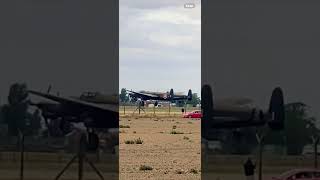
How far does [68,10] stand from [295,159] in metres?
4.68

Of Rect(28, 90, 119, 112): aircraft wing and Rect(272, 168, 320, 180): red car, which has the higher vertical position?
Rect(28, 90, 119, 112): aircraft wing

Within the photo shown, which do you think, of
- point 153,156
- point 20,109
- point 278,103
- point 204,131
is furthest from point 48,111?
point 153,156

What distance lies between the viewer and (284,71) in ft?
36.0

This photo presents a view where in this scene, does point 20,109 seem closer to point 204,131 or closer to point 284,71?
point 204,131

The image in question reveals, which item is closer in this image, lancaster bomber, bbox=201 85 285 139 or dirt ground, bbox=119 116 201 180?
lancaster bomber, bbox=201 85 285 139

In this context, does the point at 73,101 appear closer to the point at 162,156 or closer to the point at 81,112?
the point at 81,112

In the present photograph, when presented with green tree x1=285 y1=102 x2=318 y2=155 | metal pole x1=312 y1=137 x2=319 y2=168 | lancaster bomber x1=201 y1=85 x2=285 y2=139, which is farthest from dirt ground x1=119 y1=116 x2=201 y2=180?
metal pole x1=312 y1=137 x2=319 y2=168
